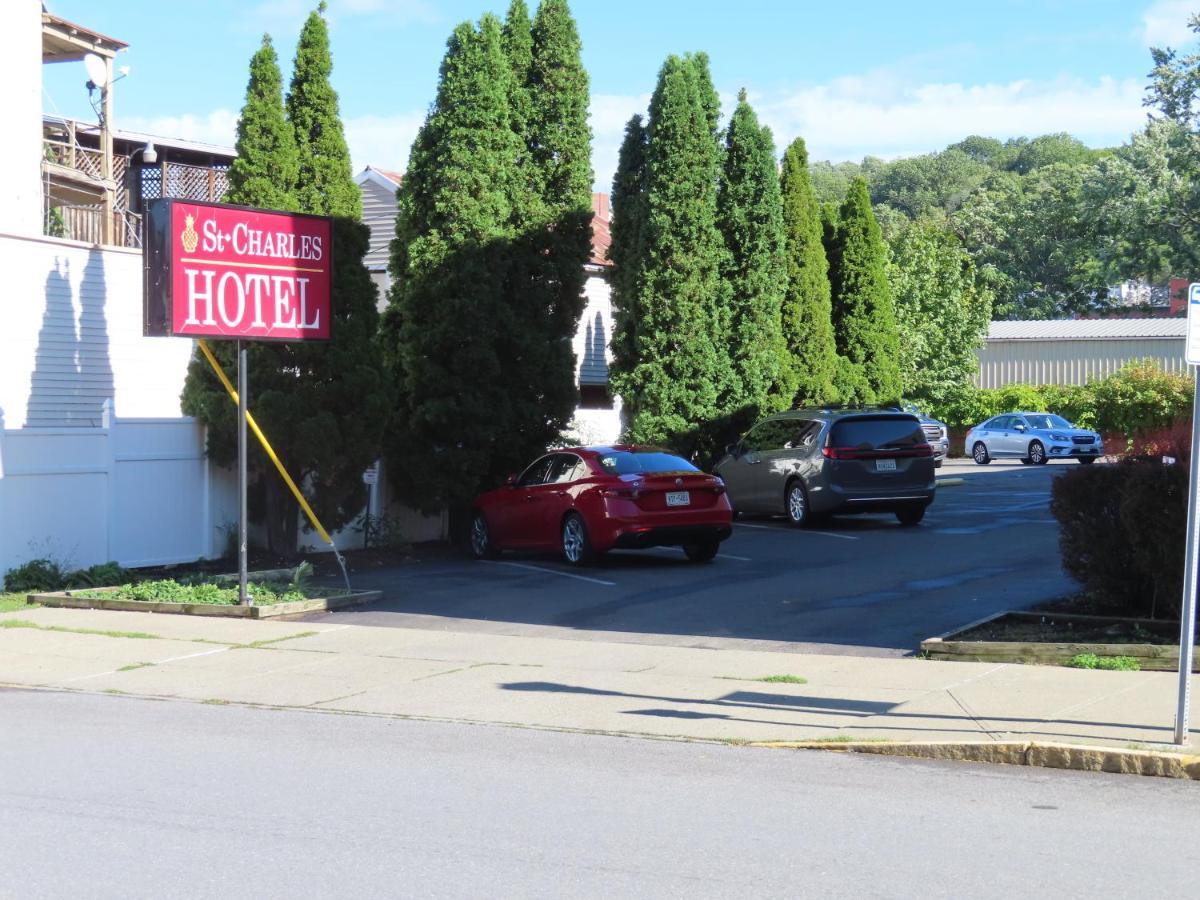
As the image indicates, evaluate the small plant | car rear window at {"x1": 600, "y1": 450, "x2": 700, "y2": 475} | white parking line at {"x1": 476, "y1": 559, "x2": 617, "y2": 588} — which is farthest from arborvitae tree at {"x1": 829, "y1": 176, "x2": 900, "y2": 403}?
the small plant

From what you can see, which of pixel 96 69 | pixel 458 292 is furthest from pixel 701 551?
pixel 96 69

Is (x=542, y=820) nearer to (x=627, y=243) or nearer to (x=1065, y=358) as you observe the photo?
(x=627, y=243)

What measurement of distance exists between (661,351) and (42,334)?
1119cm

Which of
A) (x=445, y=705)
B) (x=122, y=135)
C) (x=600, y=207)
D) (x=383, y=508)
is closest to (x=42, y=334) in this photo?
(x=383, y=508)

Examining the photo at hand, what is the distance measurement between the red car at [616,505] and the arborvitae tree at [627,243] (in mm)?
6863

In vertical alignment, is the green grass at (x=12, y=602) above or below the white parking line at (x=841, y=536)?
below

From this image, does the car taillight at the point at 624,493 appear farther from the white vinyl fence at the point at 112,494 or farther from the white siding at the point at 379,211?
the white siding at the point at 379,211

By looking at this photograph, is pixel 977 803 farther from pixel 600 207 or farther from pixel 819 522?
pixel 600 207

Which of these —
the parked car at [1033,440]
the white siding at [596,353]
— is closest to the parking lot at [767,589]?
the white siding at [596,353]

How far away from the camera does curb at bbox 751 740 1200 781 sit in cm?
855

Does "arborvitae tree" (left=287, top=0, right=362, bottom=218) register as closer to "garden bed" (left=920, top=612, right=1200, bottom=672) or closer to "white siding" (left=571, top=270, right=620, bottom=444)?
"white siding" (left=571, top=270, right=620, bottom=444)

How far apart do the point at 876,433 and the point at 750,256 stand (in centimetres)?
→ 581

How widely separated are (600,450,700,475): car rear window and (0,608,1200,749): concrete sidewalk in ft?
15.6

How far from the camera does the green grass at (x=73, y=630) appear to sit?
1457 cm
